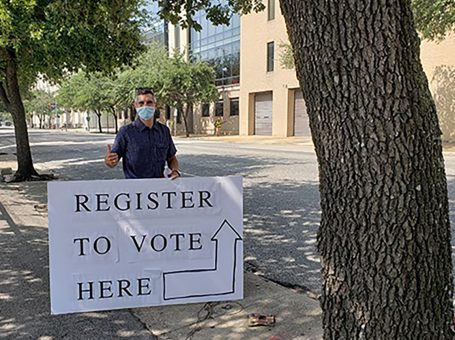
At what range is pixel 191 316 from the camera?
392 cm

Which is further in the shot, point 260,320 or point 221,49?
point 221,49

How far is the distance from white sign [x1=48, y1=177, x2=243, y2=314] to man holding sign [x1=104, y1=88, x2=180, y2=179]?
31cm

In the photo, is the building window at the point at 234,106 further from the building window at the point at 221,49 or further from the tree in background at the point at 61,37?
the tree in background at the point at 61,37

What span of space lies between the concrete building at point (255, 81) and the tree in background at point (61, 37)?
22381 millimetres

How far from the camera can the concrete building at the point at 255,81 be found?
35969mm

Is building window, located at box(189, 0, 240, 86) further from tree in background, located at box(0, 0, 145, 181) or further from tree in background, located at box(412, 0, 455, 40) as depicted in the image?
tree in background, located at box(0, 0, 145, 181)

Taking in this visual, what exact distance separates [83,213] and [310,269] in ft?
8.27

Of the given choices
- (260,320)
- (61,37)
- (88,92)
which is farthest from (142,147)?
(88,92)

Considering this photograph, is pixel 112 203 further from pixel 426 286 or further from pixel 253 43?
pixel 253 43

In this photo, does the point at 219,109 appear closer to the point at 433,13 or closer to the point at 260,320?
the point at 433,13

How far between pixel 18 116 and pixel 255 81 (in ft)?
94.6

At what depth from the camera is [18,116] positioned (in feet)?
39.0

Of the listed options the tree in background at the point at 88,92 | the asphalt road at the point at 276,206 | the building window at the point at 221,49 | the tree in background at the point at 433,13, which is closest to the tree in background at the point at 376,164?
the asphalt road at the point at 276,206

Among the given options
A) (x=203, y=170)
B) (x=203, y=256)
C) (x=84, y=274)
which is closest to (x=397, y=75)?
(x=203, y=256)
